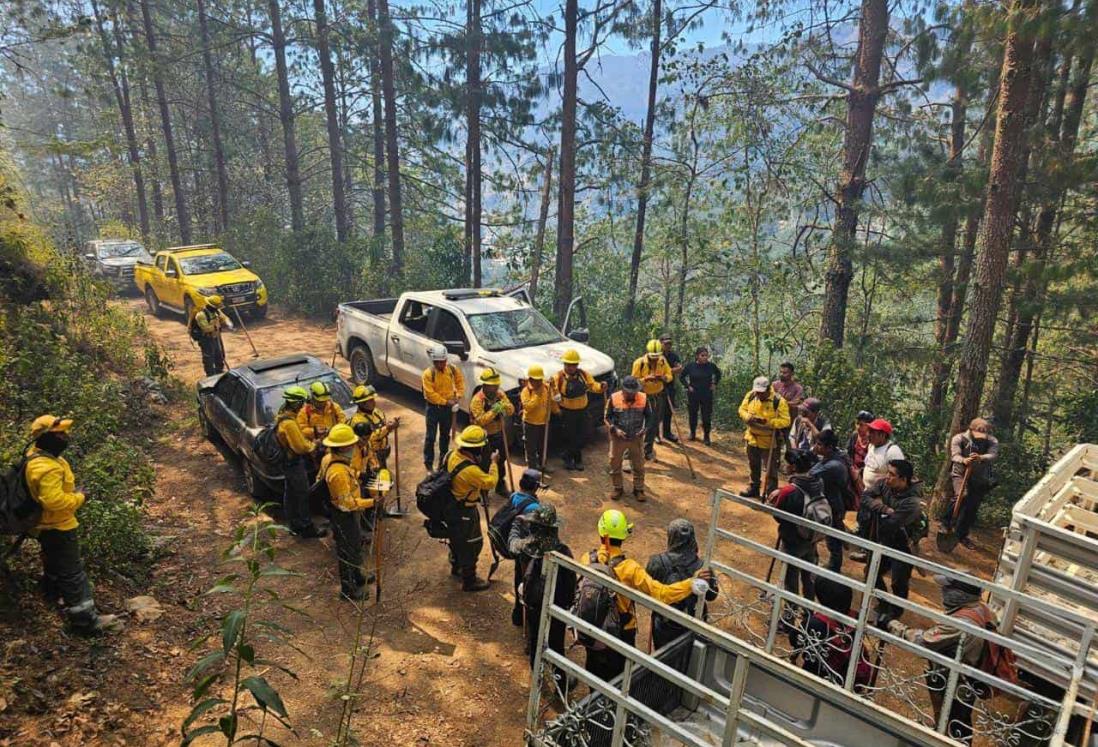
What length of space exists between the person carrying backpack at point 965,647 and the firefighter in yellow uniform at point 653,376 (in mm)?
4941

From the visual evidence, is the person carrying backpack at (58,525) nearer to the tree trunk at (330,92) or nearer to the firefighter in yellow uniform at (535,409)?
the firefighter in yellow uniform at (535,409)

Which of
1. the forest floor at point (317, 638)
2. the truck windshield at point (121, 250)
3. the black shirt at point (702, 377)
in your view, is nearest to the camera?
the forest floor at point (317, 638)

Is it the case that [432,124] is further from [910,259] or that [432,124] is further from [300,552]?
[300,552]

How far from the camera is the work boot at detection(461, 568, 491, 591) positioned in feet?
19.6

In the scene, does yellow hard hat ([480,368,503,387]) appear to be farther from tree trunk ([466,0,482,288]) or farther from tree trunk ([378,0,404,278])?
tree trunk ([378,0,404,278])

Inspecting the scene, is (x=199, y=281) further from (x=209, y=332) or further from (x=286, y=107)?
(x=286, y=107)

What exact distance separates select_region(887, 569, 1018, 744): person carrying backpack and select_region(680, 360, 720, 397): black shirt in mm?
5487

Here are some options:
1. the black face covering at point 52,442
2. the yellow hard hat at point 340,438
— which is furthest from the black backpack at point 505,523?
the black face covering at point 52,442

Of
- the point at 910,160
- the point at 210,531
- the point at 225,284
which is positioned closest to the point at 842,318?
the point at 910,160

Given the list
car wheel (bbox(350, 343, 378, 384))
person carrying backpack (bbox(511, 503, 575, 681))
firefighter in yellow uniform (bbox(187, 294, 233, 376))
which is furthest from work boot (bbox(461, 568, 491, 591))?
firefighter in yellow uniform (bbox(187, 294, 233, 376))

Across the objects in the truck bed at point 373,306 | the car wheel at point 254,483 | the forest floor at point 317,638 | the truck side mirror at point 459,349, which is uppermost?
the truck bed at point 373,306

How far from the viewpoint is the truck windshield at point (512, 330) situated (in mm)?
9530

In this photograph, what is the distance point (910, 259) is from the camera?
34.4 feet

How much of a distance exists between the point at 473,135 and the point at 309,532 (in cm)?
1319
